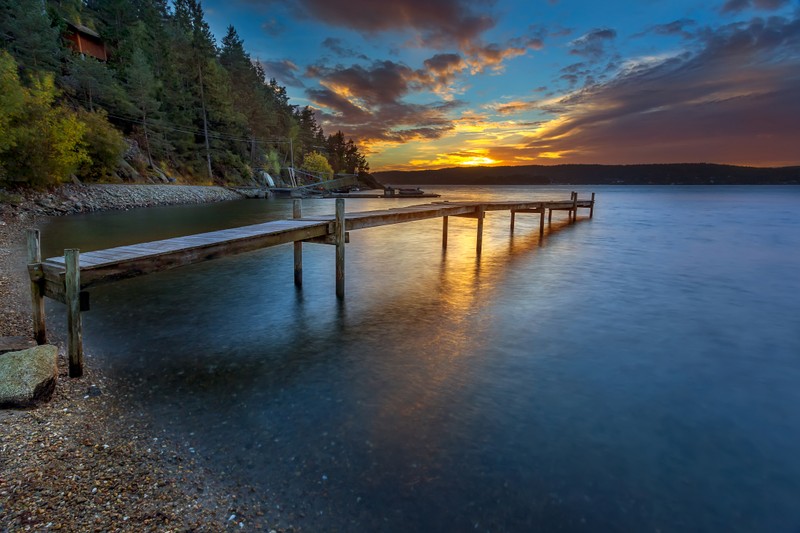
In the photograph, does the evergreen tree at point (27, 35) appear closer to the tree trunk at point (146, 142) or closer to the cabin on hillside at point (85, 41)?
the cabin on hillside at point (85, 41)

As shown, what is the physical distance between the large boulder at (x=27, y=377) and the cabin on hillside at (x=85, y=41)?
57.3 metres

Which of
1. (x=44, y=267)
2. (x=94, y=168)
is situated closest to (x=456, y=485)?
(x=44, y=267)

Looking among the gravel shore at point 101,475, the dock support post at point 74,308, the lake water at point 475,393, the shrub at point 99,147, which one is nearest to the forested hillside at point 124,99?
the shrub at point 99,147

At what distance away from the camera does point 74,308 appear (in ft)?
18.8

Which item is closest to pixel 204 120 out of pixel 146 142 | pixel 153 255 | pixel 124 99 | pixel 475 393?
pixel 146 142

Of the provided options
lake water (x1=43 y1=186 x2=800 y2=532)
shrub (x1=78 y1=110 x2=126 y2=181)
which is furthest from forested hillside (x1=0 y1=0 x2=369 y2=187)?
lake water (x1=43 y1=186 x2=800 y2=532)

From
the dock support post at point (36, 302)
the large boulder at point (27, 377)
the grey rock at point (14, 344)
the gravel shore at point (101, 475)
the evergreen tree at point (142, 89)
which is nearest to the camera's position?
the gravel shore at point (101, 475)

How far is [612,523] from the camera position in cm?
391

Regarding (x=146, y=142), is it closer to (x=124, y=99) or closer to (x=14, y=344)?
(x=124, y=99)

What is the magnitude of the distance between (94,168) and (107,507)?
4262 centimetres

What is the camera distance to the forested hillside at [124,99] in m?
26.3

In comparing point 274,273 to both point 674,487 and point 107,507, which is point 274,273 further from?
point 674,487

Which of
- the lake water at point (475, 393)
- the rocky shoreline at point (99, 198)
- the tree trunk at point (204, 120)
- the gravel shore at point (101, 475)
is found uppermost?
the tree trunk at point (204, 120)

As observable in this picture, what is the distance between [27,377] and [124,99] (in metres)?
49.9
